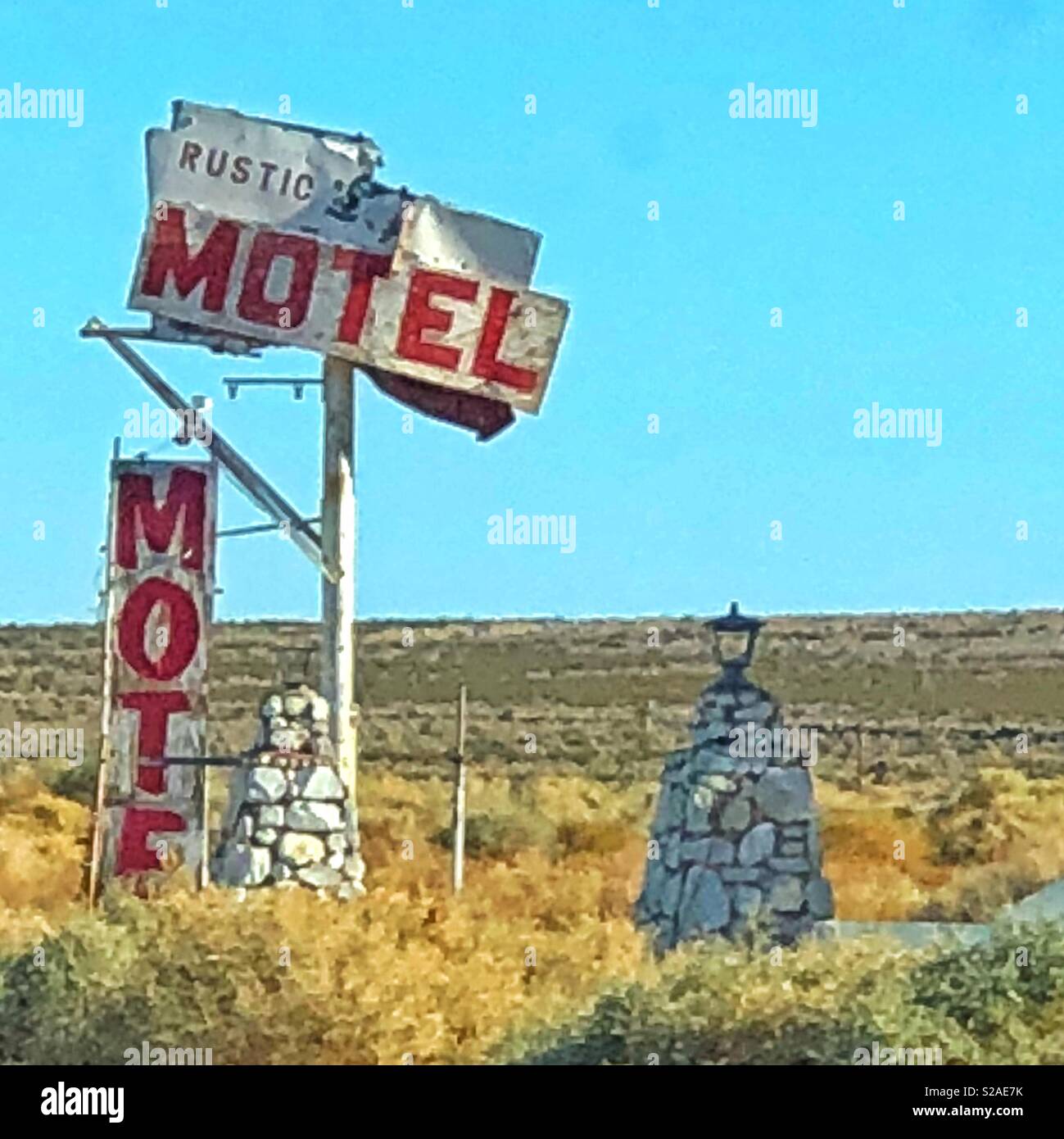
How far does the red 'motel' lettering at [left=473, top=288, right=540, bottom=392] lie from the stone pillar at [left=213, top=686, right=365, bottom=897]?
70.6 inches

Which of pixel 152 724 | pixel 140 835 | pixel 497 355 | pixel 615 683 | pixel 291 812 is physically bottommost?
pixel 140 835

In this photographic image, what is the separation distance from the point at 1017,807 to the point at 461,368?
7.90 metres

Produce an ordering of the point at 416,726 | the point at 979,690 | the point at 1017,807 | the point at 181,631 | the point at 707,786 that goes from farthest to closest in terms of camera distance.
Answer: the point at 979,690 < the point at 416,726 < the point at 1017,807 < the point at 181,631 < the point at 707,786

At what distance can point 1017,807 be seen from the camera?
18484 millimetres

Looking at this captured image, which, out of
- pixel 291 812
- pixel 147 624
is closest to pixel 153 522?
pixel 147 624

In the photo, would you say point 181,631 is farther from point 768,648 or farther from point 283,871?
point 768,648

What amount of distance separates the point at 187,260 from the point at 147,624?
1749mm

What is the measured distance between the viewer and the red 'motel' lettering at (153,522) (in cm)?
1204

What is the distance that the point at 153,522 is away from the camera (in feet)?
39.5

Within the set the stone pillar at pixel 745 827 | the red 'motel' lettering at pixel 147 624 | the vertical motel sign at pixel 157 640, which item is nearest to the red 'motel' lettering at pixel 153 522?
the vertical motel sign at pixel 157 640

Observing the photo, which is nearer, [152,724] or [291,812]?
[291,812]

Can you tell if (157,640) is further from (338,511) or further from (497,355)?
(497,355)

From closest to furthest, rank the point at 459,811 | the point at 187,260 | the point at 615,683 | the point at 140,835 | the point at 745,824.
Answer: the point at 745,824
the point at 140,835
the point at 187,260
the point at 459,811
the point at 615,683
